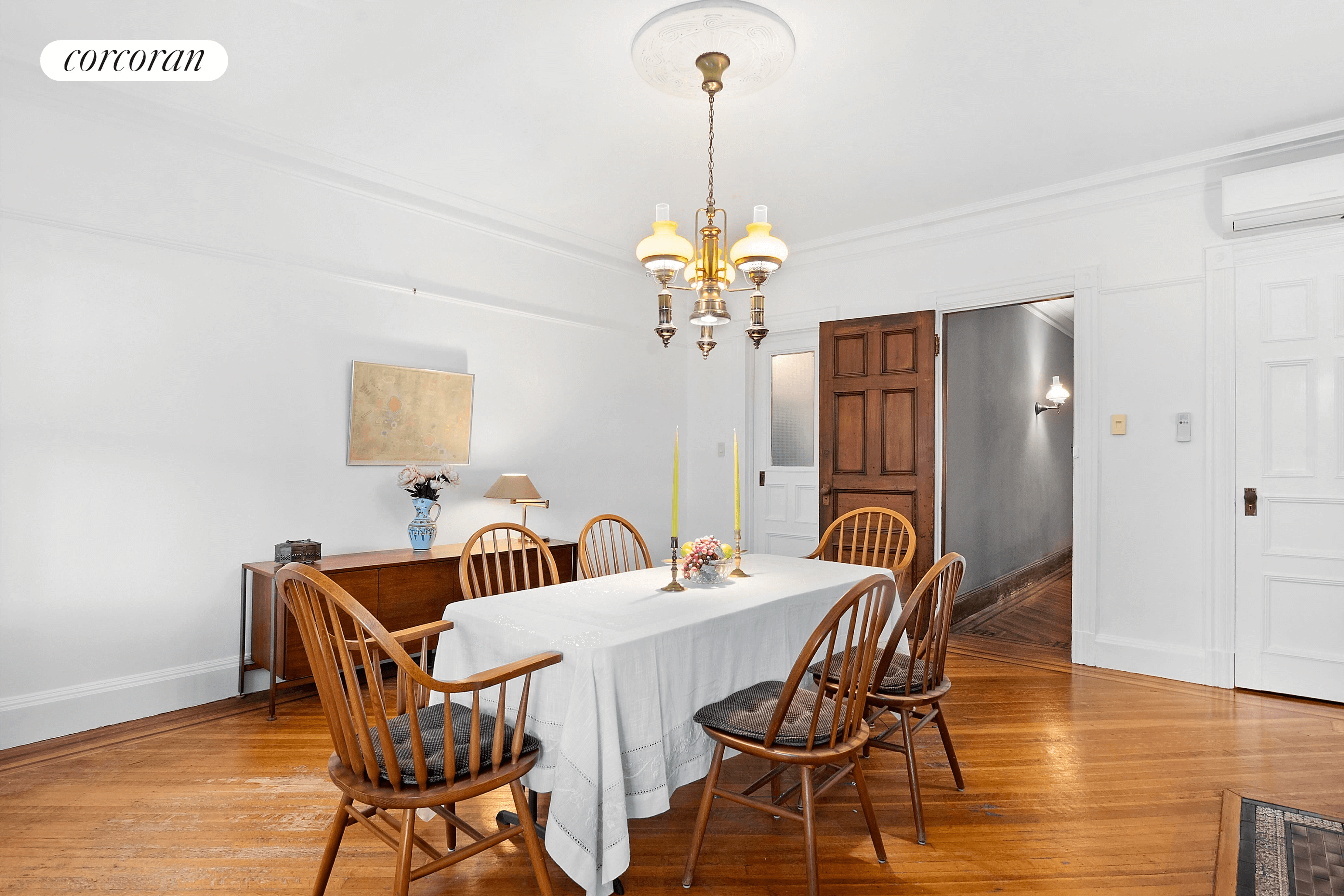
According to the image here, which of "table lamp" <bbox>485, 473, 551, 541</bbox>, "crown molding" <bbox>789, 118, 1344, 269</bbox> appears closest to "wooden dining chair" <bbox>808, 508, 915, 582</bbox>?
"table lamp" <bbox>485, 473, 551, 541</bbox>

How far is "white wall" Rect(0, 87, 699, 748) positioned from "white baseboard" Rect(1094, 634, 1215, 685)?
12.6 feet

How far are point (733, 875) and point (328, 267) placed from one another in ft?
11.9

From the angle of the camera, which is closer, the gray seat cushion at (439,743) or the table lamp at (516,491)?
the gray seat cushion at (439,743)

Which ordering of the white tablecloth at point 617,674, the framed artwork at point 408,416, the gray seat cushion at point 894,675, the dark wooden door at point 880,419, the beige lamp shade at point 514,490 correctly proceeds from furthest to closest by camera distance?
the dark wooden door at point 880,419
the beige lamp shade at point 514,490
the framed artwork at point 408,416
the gray seat cushion at point 894,675
the white tablecloth at point 617,674

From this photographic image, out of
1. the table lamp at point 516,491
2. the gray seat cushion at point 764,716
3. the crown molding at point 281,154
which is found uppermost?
the crown molding at point 281,154

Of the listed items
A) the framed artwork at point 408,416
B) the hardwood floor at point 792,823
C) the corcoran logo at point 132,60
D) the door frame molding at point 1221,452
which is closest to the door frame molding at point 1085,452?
the door frame molding at point 1221,452

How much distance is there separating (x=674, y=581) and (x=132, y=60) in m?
3.09

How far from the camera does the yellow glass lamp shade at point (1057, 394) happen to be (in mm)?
7566

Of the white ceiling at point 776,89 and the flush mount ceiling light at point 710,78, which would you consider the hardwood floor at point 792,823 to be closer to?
the flush mount ceiling light at point 710,78

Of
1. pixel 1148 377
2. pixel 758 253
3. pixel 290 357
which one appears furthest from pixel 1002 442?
pixel 290 357

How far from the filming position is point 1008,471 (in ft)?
21.5

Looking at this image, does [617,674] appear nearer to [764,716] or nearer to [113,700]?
[764,716]

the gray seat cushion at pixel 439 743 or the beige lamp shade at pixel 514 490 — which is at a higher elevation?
the beige lamp shade at pixel 514 490

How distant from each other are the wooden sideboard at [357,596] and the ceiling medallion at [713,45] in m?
2.66
